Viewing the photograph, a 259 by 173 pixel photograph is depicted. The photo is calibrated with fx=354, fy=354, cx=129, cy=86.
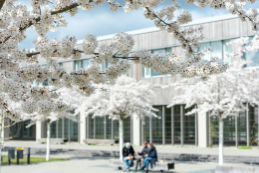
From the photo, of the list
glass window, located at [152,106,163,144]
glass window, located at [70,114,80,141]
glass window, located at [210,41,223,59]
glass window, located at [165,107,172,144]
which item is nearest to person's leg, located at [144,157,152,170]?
glass window, located at [210,41,223,59]

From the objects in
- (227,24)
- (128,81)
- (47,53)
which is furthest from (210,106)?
(227,24)

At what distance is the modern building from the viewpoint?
82.7ft

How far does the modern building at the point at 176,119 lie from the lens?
25203 millimetres

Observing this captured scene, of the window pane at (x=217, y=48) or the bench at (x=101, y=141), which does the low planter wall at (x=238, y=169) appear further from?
the bench at (x=101, y=141)

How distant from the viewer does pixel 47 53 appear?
5.18m

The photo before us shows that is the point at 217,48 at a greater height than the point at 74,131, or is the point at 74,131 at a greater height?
the point at 217,48

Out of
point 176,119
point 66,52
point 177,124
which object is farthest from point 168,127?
point 66,52

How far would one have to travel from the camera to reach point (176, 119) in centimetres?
2823

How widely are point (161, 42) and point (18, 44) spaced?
24.6 metres

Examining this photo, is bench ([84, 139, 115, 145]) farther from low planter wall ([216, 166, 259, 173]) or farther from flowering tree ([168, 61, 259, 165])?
low planter wall ([216, 166, 259, 173])

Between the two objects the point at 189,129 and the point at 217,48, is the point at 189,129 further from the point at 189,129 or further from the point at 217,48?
the point at 217,48

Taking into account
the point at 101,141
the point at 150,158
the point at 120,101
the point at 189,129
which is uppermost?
the point at 120,101

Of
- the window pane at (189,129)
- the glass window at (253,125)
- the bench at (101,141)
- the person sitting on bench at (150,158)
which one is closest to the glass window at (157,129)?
the window pane at (189,129)

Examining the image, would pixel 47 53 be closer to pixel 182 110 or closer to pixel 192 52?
pixel 192 52
